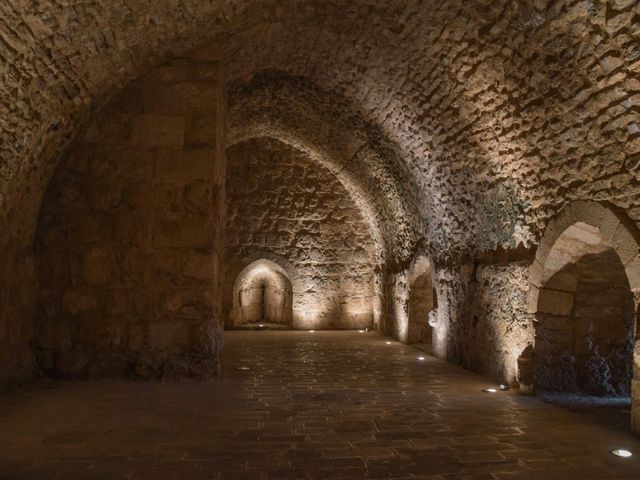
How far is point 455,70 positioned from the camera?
513cm

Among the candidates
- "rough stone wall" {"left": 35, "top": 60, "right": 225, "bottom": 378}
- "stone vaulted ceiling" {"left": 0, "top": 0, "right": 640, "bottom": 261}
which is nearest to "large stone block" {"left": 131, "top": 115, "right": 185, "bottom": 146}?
"rough stone wall" {"left": 35, "top": 60, "right": 225, "bottom": 378}

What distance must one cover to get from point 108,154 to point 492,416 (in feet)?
13.9

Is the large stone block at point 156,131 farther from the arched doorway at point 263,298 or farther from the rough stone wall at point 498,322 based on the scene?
the arched doorway at point 263,298

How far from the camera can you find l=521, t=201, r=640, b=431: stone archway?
15.6 feet

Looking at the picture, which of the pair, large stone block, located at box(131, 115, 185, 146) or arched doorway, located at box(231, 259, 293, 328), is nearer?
large stone block, located at box(131, 115, 185, 146)

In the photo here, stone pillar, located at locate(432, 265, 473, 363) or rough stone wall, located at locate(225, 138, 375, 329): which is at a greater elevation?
rough stone wall, located at locate(225, 138, 375, 329)

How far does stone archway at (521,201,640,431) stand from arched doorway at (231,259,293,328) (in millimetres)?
7251

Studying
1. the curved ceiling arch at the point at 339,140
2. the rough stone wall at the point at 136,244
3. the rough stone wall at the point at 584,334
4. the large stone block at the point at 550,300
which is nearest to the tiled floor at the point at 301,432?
the rough stone wall at the point at 136,244

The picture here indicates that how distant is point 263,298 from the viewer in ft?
43.5

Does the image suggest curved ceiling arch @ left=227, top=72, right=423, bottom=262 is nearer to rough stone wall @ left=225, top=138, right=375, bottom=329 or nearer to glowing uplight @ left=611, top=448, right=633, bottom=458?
rough stone wall @ left=225, top=138, right=375, bottom=329

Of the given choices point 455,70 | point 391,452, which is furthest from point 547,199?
point 391,452

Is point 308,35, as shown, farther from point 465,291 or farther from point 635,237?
point 635,237

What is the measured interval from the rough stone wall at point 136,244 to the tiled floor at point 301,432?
1.21 ft

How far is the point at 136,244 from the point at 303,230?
6256mm
